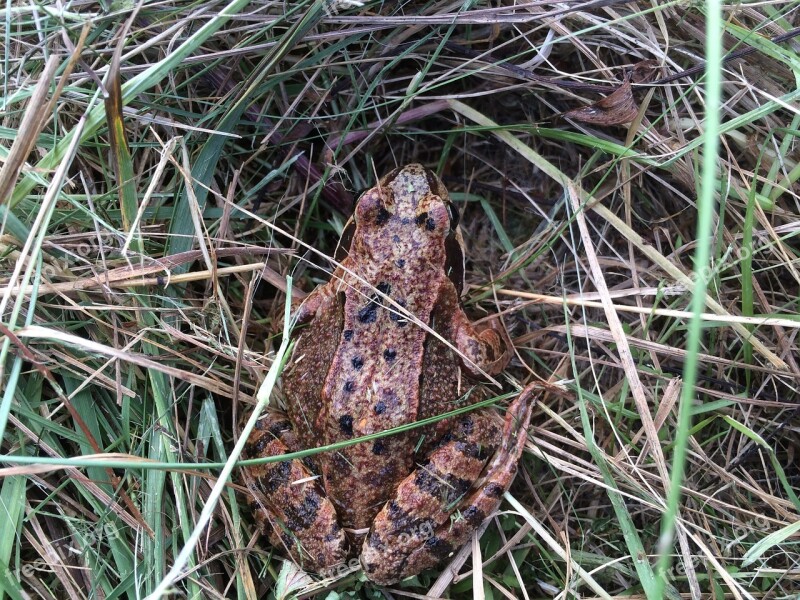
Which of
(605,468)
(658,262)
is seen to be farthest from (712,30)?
(605,468)

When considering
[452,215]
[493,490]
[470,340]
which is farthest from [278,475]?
[452,215]

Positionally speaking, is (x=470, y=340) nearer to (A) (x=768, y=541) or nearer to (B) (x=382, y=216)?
(B) (x=382, y=216)

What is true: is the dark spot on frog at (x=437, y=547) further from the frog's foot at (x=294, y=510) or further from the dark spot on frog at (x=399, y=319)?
the dark spot on frog at (x=399, y=319)

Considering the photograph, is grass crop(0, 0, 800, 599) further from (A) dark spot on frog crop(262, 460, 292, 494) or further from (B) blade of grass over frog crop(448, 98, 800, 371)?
(A) dark spot on frog crop(262, 460, 292, 494)

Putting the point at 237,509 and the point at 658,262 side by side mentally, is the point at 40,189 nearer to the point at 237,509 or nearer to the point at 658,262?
the point at 237,509

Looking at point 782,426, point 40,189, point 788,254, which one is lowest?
point 782,426

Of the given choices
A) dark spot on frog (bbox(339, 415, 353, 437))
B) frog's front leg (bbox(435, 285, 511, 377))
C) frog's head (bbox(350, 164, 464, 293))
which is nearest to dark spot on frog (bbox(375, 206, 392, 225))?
frog's head (bbox(350, 164, 464, 293))
